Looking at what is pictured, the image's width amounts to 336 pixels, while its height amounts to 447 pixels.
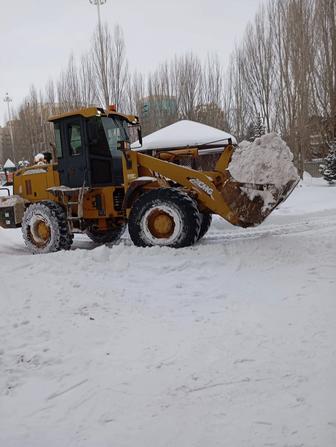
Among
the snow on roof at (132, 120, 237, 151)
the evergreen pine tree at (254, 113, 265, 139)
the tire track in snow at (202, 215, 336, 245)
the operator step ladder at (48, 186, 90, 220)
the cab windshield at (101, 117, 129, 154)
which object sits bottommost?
the tire track in snow at (202, 215, 336, 245)

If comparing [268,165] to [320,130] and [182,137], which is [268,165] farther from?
[320,130]

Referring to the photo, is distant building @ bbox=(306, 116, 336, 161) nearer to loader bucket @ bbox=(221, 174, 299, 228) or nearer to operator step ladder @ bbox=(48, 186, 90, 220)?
loader bucket @ bbox=(221, 174, 299, 228)

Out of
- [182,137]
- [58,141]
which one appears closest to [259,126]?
[182,137]

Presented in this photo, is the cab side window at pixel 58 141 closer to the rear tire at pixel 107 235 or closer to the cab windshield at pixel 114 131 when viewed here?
the cab windshield at pixel 114 131

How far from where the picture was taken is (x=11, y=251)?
8875mm

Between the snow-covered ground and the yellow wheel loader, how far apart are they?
1.00 metres

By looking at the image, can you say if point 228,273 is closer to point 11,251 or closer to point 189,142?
point 11,251

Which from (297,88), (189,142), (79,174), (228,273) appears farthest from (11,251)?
(297,88)

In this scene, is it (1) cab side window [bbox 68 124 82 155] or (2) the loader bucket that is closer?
(2) the loader bucket

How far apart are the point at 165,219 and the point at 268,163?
1879 mm

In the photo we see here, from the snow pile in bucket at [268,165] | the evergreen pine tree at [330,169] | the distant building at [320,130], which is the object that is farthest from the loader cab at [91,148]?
the distant building at [320,130]

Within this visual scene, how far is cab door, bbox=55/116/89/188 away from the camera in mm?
7957

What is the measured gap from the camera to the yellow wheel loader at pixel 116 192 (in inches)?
273

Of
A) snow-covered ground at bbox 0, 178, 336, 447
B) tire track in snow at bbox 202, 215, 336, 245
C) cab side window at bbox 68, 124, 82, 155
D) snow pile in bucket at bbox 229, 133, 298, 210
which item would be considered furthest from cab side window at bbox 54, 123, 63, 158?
snow pile in bucket at bbox 229, 133, 298, 210
